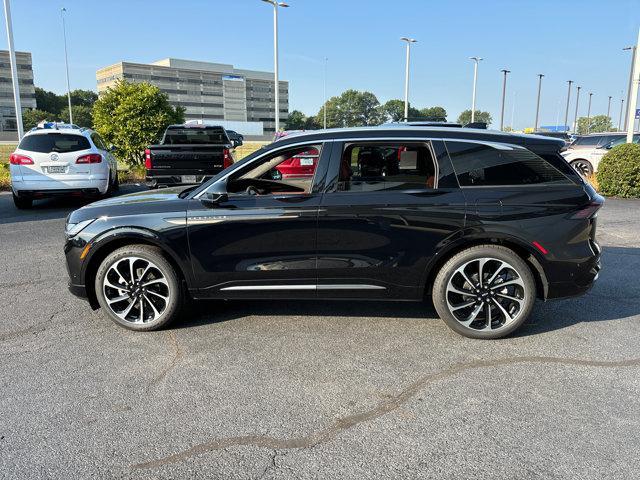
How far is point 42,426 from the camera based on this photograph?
2.99 m

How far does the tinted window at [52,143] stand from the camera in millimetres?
10648

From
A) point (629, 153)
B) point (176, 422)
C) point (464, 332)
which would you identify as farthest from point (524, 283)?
point (629, 153)

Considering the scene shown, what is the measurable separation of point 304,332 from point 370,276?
76 cm

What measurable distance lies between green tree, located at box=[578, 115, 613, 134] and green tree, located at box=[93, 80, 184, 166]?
409 ft

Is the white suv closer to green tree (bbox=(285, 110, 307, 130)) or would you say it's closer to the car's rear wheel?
the car's rear wheel

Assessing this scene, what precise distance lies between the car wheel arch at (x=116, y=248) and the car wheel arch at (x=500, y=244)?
6.89 ft

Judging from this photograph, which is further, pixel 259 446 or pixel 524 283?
pixel 524 283

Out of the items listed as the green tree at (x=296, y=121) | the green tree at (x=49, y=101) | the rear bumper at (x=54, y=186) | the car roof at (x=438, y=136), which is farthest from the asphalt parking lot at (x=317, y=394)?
the green tree at (x=296, y=121)

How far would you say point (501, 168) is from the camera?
4168 mm

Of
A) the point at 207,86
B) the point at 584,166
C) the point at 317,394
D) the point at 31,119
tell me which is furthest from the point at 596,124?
the point at 317,394

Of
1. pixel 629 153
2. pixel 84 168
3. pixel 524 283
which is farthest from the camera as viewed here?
pixel 629 153

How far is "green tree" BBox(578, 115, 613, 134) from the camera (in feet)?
413

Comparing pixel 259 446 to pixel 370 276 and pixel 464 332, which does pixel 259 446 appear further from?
pixel 464 332

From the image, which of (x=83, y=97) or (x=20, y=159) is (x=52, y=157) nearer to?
(x=20, y=159)
